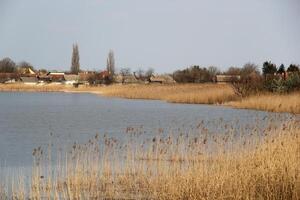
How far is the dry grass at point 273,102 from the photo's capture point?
20413mm

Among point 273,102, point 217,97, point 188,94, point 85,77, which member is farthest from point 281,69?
point 85,77

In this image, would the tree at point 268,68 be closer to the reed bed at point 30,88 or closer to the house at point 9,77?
the reed bed at point 30,88

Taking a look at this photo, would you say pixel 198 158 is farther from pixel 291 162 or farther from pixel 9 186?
pixel 9 186

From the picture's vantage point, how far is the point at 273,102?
21938mm

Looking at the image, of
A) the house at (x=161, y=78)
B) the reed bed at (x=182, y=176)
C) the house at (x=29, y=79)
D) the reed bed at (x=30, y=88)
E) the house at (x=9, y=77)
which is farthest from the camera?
the house at (x=29, y=79)

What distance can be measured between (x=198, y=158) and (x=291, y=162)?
1.52m

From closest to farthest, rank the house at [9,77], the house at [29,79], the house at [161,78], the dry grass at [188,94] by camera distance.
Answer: the dry grass at [188,94], the house at [161,78], the house at [9,77], the house at [29,79]

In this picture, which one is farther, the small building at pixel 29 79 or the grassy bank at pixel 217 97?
the small building at pixel 29 79

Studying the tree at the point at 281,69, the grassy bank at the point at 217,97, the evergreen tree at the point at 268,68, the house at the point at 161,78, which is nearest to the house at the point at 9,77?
the house at the point at 161,78

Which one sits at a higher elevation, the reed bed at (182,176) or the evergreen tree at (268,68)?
the evergreen tree at (268,68)

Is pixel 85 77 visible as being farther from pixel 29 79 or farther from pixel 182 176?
pixel 182 176

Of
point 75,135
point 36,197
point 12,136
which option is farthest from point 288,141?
point 12,136

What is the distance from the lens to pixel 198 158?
25.3 ft

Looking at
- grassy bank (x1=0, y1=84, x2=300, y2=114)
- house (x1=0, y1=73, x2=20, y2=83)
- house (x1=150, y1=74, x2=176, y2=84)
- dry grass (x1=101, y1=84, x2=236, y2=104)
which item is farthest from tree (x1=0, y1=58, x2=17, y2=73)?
dry grass (x1=101, y1=84, x2=236, y2=104)
